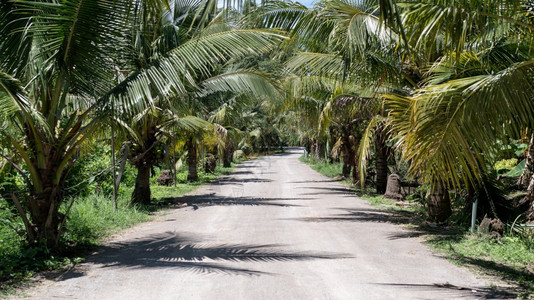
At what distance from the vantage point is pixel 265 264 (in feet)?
23.2

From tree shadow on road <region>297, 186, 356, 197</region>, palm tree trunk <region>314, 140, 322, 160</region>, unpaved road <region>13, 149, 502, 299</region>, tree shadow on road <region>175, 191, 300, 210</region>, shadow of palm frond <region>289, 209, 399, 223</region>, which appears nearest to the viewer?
unpaved road <region>13, 149, 502, 299</region>

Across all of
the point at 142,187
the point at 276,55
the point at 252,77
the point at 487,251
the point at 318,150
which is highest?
the point at 276,55

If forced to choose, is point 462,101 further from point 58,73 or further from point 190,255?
point 58,73

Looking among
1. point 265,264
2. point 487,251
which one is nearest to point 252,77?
point 265,264

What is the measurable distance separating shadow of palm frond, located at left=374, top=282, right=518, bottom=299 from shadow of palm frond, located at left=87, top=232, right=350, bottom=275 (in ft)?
5.82

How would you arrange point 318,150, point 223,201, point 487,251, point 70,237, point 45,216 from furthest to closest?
point 318,150, point 223,201, point 70,237, point 487,251, point 45,216

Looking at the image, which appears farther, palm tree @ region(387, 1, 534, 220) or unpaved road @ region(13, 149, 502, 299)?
unpaved road @ region(13, 149, 502, 299)

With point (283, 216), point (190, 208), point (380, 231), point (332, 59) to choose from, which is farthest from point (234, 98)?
point (380, 231)

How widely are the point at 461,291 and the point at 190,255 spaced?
13.1 ft

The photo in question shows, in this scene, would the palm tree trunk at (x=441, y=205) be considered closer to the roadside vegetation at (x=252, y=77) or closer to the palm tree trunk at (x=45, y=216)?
the roadside vegetation at (x=252, y=77)

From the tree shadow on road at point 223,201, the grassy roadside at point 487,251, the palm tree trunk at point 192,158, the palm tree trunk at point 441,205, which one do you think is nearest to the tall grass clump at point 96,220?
the tree shadow on road at point 223,201

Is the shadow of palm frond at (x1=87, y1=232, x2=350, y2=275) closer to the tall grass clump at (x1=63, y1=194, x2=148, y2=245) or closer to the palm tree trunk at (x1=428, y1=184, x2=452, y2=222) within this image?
the tall grass clump at (x1=63, y1=194, x2=148, y2=245)

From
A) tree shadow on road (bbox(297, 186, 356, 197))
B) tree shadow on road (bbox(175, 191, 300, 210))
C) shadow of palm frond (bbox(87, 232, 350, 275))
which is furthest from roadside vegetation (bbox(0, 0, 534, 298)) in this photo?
tree shadow on road (bbox(297, 186, 356, 197))

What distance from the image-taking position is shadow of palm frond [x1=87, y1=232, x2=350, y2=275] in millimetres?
7012
